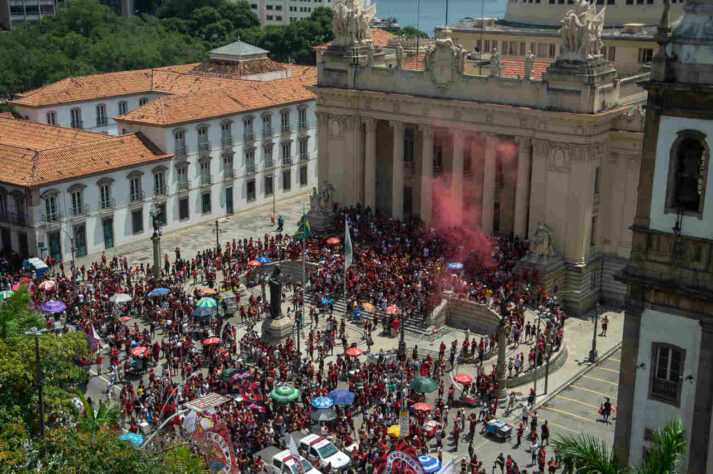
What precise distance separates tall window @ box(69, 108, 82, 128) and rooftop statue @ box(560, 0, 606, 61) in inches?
2236

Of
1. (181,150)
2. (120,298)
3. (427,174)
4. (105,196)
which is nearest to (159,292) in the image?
(120,298)

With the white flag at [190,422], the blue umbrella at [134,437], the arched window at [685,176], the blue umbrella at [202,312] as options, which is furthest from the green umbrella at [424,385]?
the arched window at [685,176]

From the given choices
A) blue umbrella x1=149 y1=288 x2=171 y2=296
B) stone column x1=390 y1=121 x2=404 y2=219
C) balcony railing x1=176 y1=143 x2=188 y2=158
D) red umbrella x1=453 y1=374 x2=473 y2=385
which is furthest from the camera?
balcony railing x1=176 y1=143 x2=188 y2=158

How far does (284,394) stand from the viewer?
149 feet

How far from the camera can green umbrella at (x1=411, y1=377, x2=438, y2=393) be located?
45.5m

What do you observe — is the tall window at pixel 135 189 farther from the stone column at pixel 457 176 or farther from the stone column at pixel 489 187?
the stone column at pixel 489 187

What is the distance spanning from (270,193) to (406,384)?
143ft

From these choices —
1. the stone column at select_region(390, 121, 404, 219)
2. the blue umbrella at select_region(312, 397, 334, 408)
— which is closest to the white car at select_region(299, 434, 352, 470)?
the blue umbrella at select_region(312, 397, 334, 408)

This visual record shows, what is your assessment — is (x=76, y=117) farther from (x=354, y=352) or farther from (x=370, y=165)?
(x=354, y=352)

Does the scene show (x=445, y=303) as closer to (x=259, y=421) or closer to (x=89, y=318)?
(x=259, y=421)

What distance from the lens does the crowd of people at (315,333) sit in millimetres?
44531

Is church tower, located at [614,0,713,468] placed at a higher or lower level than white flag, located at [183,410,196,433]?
higher

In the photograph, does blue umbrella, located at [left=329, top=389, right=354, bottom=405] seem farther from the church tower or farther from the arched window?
the arched window

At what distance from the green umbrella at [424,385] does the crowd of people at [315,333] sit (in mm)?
1059
